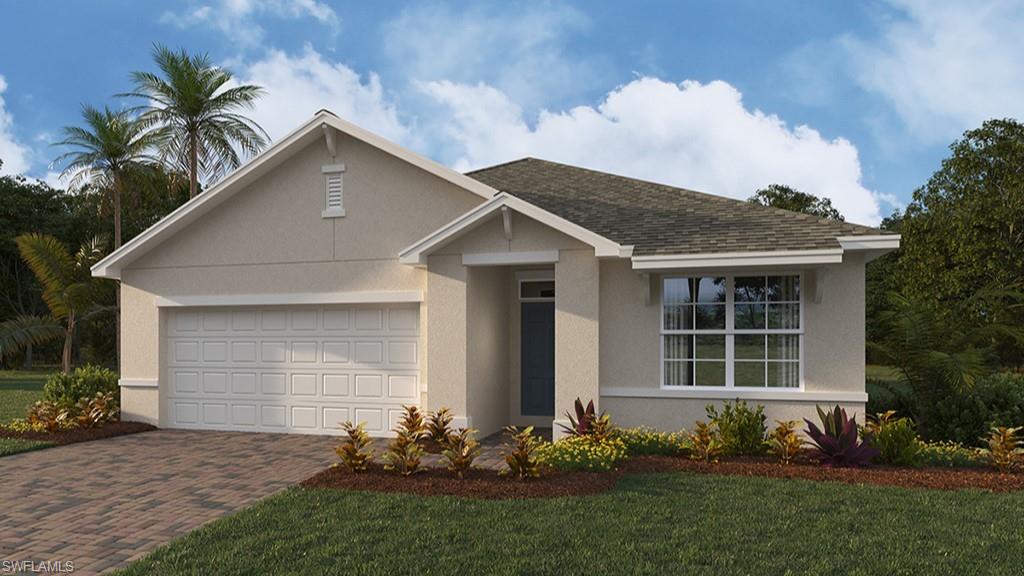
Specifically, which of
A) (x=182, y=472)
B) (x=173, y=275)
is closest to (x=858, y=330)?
(x=182, y=472)

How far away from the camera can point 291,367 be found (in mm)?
12328

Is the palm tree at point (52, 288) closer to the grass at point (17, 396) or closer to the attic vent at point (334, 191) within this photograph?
the grass at point (17, 396)

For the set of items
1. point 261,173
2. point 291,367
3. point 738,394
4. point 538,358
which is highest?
point 261,173

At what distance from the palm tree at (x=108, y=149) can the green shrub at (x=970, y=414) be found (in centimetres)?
2150

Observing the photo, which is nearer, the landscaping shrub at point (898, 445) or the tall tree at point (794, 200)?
the landscaping shrub at point (898, 445)

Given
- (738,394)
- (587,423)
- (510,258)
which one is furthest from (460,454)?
(738,394)

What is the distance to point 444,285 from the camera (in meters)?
10.9

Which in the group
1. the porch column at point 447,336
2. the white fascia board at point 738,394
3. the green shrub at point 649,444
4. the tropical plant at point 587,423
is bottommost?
the green shrub at point 649,444

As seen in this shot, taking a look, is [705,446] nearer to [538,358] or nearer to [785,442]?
[785,442]

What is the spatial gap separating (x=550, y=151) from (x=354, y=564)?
14.2m

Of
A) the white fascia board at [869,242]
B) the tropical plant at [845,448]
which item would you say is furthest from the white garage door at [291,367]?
the white fascia board at [869,242]

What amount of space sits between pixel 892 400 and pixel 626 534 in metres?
7.92

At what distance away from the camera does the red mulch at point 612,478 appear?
7.49m

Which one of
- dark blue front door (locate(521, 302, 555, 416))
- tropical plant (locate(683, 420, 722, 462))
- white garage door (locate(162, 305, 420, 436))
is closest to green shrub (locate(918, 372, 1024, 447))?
tropical plant (locate(683, 420, 722, 462))
